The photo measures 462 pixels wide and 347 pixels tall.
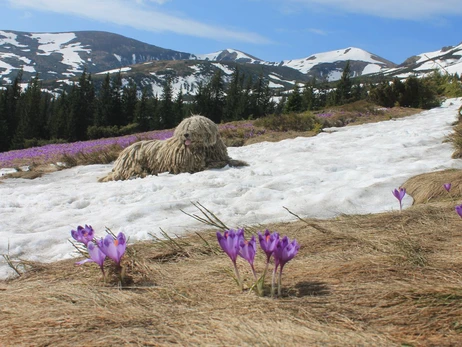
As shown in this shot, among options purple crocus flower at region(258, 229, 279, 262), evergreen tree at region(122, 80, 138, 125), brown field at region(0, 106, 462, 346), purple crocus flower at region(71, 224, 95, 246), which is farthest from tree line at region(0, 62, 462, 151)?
purple crocus flower at region(258, 229, 279, 262)

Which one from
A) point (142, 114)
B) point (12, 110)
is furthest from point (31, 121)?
point (142, 114)

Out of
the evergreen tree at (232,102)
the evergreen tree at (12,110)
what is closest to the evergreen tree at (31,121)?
the evergreen tree at (12,110)

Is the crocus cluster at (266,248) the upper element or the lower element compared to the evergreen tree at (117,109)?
lower

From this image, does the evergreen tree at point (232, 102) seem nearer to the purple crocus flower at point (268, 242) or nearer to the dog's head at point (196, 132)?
the dog's head at point (196, 132)

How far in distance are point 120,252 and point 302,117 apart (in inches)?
532

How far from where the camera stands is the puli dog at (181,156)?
7.79m

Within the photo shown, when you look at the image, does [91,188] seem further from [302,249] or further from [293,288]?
[293,288]

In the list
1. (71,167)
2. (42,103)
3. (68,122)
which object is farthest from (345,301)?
(42,103)

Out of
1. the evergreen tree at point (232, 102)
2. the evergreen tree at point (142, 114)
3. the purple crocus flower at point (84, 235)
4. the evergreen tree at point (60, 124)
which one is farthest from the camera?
the evergreen tree at point (232, 102)

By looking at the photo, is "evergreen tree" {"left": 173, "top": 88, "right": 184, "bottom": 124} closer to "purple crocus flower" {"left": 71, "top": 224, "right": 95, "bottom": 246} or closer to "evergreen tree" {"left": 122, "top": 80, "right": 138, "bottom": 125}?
"evergreen tree" {"left": 122, "top": 80, "right": 138, "bottom": 125}

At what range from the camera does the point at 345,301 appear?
6.38 feet

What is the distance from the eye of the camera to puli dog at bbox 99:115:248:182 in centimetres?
779

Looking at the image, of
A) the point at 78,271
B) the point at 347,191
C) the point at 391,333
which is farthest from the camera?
the point at 347,191

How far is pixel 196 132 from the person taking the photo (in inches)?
307
